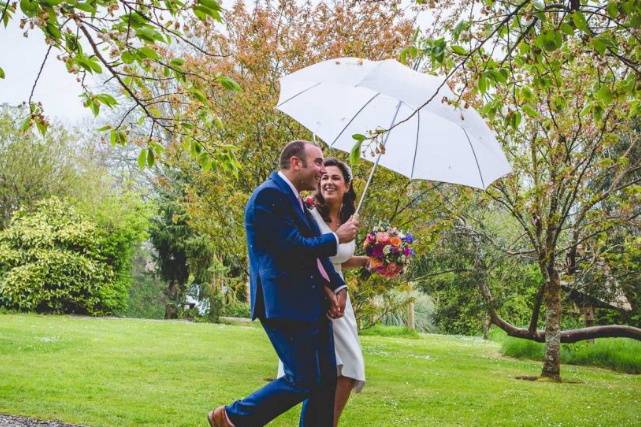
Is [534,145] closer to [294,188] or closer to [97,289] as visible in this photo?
[294,188]

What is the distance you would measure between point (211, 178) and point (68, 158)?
50.2 ft

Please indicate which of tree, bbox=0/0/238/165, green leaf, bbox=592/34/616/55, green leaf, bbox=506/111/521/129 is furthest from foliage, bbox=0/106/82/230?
green leaf, bbox=592/34/616/55

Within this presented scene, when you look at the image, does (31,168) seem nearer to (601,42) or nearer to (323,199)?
(323,199)

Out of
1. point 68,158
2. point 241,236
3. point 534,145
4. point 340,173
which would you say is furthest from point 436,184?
point 68,158

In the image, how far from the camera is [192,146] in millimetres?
5367

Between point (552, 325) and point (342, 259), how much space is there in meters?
7.75

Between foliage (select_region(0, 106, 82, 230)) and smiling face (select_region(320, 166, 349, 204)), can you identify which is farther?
foliage (select_region(0, 106, 82, 230))

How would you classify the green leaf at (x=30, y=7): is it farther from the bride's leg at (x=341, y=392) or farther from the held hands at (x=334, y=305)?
the bride's leg at (x=341, y=392)

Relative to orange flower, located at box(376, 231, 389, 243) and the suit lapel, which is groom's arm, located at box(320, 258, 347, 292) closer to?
the suit lapel

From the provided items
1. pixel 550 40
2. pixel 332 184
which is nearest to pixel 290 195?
pixel 332 184

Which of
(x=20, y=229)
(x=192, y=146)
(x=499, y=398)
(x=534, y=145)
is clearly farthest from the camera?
(x=20, y=229)

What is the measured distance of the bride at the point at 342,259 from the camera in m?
4.48

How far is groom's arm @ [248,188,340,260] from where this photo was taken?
3.87 meters

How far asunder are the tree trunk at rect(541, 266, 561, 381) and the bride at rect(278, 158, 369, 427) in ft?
23.2
